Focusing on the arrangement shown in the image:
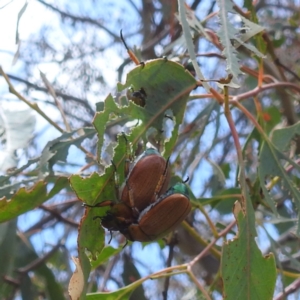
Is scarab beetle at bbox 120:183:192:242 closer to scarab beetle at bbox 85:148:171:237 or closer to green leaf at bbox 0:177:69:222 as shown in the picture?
scarab beetle at bbox 85:148:171:237

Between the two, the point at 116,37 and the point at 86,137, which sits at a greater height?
the point at 116,37

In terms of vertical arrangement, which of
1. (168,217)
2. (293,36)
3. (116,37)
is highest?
(116,37)

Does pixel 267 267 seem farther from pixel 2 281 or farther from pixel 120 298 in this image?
pixel 2 281

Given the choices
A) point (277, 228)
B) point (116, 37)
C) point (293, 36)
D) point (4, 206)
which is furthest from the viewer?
point (116, 37)

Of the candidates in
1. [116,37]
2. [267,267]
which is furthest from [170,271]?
[116,37]

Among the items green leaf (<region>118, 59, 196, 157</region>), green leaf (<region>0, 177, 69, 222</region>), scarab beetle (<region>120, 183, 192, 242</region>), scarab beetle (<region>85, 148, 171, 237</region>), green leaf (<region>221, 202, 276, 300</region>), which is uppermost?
green leaf (<region>118, 59, 196, 157</region>)

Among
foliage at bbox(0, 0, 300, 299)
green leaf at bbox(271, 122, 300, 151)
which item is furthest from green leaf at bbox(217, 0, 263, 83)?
green leaf at bbox(271, 122, 300, 151)
